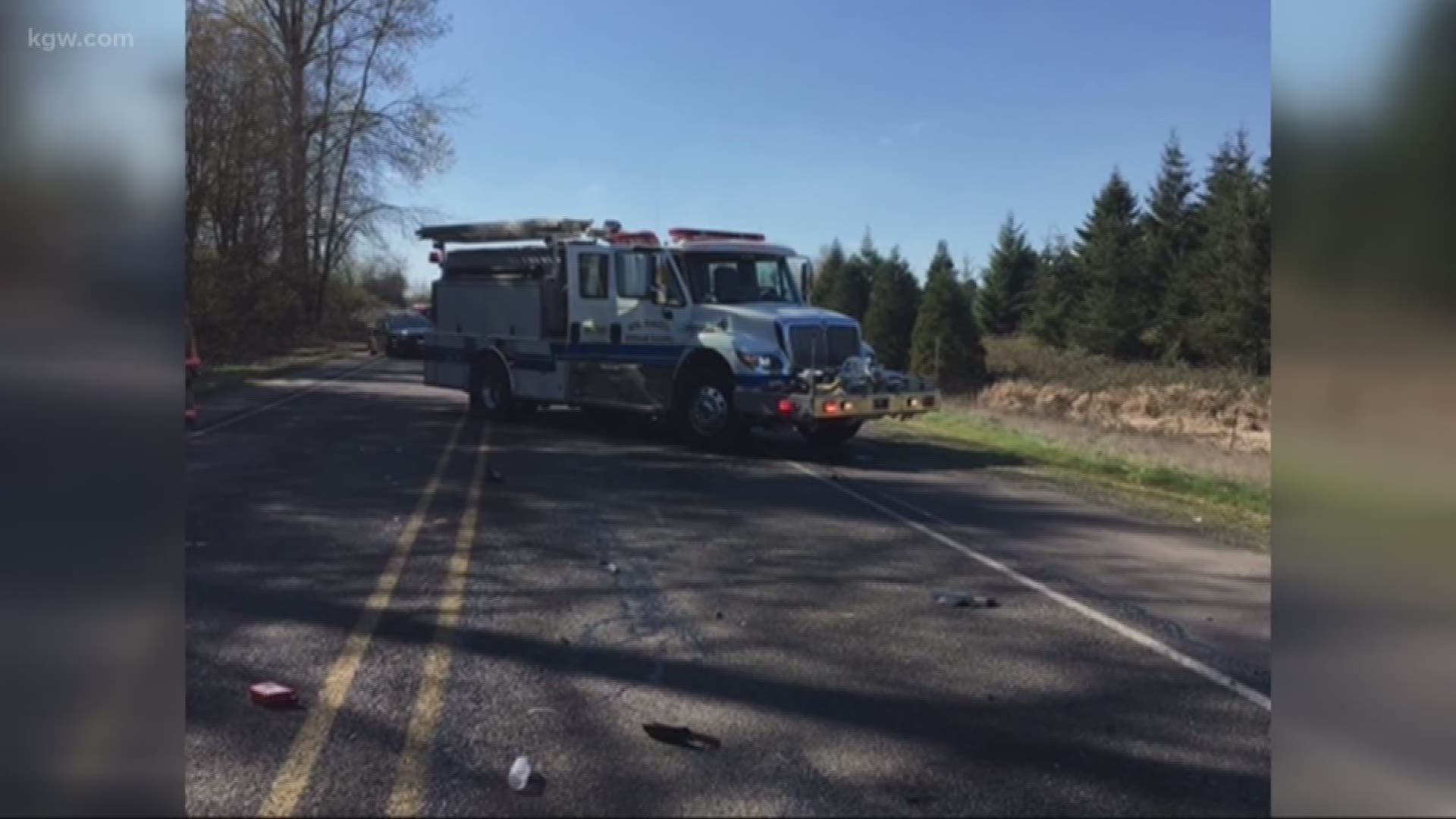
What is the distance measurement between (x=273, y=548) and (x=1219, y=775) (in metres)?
6.81

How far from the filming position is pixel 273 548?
28.6 feet

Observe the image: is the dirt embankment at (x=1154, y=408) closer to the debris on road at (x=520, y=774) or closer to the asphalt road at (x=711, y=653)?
the asphalt road at (x=711, y=653)

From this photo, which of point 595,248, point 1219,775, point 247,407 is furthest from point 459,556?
point 247,407

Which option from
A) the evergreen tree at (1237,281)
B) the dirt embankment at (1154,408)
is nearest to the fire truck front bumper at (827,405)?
the dirt embankment at (1154,408)

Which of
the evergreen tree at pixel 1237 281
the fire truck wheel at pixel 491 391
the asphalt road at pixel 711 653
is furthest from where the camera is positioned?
the evergreen tree at pixel 1237 281

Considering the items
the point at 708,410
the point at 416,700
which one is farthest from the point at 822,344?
the point at 416,700

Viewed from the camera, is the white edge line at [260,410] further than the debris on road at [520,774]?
Yes

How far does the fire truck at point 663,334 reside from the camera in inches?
598

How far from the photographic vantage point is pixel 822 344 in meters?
15.6

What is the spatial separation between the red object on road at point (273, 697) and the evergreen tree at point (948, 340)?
113ft

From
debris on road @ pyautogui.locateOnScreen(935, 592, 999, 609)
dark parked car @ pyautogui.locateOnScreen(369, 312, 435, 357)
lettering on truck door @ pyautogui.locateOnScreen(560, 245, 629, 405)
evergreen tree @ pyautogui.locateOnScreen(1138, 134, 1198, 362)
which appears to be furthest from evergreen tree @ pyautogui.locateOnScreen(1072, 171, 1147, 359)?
debris on road @ pyautogui.locateOnScreen(935, 592, 999, 609)

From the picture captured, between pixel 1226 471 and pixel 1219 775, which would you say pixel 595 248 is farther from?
pixel 1219 775

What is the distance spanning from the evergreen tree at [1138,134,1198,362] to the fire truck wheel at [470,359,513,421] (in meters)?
25.8

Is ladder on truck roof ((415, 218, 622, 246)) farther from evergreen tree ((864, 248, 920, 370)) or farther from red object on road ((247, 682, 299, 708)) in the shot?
evergreen tree ((864, 248, 920, 370))
